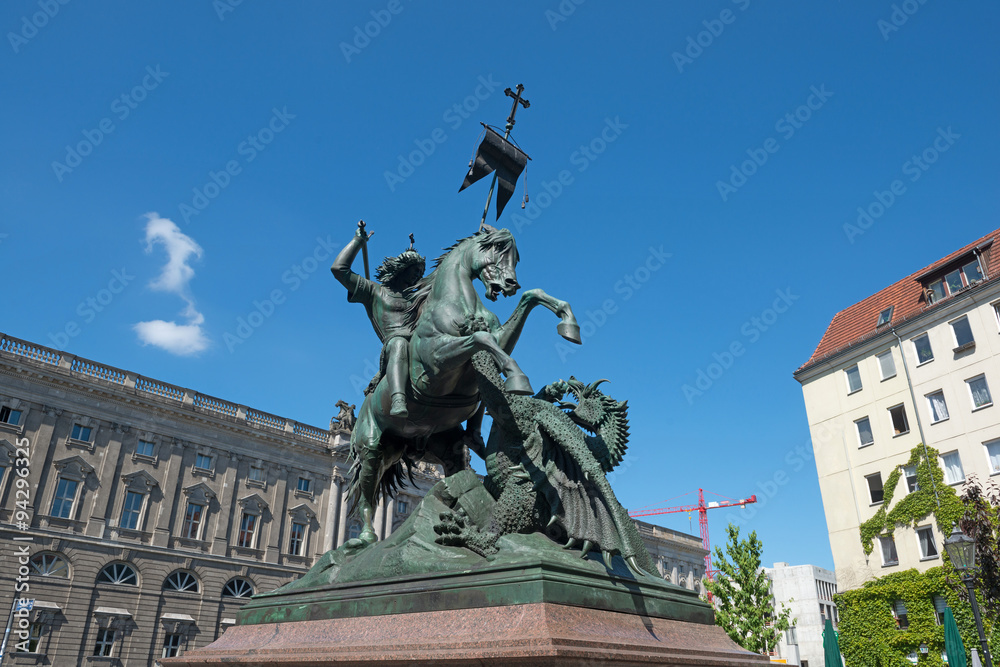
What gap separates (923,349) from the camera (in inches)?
1342

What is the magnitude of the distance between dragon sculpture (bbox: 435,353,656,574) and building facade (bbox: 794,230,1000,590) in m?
31.5

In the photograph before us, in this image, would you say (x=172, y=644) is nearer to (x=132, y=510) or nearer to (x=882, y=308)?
(x=132, y=510)

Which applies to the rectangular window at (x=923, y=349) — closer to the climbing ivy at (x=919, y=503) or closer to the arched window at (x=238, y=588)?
the climbing ivy at (x=919, y=503)

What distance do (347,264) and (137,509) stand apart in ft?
141

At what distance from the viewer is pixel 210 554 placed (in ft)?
148

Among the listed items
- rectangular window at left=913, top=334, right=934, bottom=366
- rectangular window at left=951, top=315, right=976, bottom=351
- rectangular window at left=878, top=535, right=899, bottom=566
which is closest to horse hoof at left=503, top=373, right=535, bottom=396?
rectangular window at left=951, top=315, right=976, bottom=351

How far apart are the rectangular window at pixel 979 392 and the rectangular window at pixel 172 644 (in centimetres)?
4453

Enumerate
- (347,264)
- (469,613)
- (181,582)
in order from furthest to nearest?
1. (181,582)
2. (347,264)
3. (469,613)

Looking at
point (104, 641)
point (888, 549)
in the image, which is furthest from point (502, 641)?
point (104, 641)

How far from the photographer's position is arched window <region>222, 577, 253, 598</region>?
149 ft

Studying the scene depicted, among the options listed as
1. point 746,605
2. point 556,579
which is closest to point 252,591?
point 746,605

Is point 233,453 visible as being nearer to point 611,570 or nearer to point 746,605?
point 746,605

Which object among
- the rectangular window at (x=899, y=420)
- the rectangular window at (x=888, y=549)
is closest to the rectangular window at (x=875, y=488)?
the rectangular window at (x=888, y=549)

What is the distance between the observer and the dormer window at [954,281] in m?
32.9
